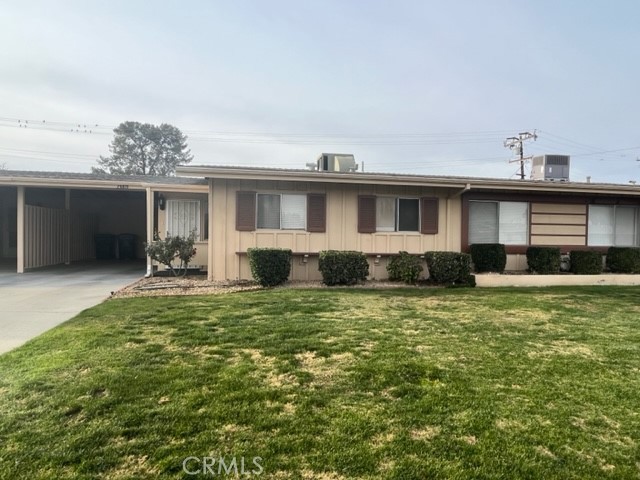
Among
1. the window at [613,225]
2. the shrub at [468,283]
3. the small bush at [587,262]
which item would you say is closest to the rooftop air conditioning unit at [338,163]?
the shrub at [468,283]

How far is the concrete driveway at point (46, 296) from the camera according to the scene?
16.7 feet

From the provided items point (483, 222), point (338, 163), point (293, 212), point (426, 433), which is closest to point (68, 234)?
point (293, 212)

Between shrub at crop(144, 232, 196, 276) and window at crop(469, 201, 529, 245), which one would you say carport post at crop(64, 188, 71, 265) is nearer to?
shrub at crop(144, 232, 196, 276)

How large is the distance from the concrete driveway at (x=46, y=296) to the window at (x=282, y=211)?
3.48 m

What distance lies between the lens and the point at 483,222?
10812 millimetres

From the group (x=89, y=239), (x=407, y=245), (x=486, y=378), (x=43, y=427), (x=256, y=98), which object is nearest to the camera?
(x=43, y=427)

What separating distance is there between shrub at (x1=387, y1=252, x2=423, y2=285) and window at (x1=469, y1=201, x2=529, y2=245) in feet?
7.46

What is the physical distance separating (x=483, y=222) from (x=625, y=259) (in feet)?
12.5

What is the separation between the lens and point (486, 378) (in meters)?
3.46

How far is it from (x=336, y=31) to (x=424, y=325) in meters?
10.8

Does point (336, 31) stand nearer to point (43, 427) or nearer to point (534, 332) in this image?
point (534, 332)

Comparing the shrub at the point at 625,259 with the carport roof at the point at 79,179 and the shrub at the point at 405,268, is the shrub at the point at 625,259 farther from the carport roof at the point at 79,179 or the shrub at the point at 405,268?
the carport roof at the point at 79,179

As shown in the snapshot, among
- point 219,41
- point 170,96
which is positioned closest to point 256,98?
point 170,96

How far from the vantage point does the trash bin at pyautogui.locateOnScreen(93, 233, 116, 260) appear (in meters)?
16.2
